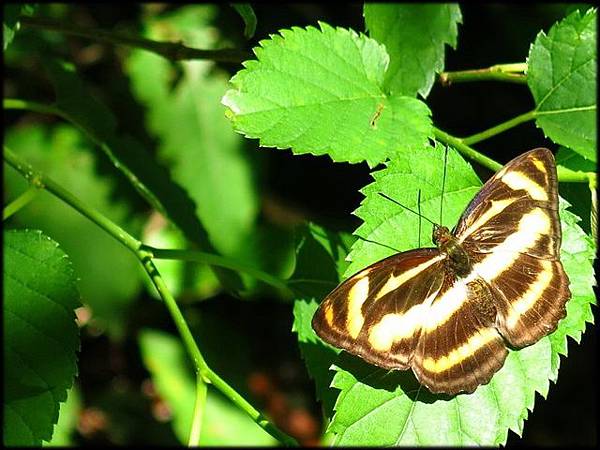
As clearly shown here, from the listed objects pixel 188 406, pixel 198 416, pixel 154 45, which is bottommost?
pixel 188 406

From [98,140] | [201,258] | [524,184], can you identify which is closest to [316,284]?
[201,258]

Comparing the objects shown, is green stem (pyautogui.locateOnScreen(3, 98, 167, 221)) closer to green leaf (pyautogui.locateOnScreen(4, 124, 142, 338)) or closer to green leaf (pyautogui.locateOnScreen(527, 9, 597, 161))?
green leaf (pyautogui.locateOnScreen(4, 124, 142, 338))

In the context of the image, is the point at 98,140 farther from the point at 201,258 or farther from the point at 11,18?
the point at 201,258

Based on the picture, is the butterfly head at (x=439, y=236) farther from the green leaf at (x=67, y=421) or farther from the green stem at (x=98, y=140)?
the green leaf at (x=67, y=421)

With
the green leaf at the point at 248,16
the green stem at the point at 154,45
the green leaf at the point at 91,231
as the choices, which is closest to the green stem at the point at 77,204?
the green stem at the point at 154,45

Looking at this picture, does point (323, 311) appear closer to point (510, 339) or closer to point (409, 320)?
point (409, 320)
